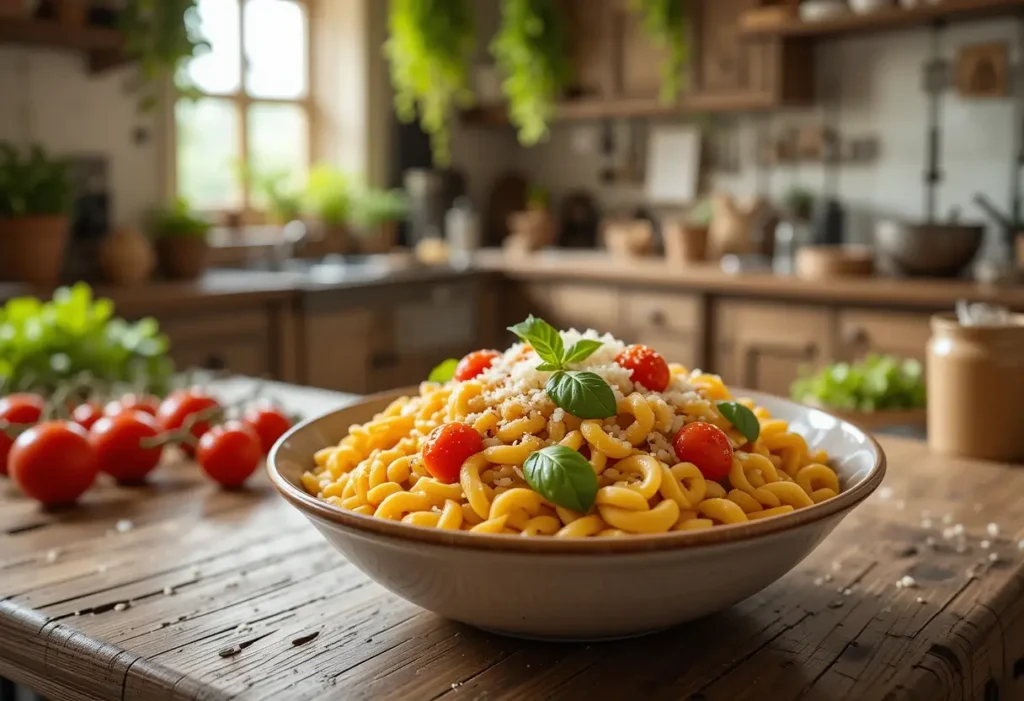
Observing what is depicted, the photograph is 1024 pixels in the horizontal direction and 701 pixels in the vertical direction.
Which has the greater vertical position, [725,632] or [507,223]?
[507,223]

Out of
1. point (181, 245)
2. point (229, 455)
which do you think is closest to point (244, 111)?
point (181, 245)

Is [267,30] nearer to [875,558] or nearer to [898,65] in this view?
[898,65]

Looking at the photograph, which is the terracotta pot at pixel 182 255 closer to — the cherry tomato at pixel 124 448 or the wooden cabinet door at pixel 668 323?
the wooden cabinet door at pixel 668 323

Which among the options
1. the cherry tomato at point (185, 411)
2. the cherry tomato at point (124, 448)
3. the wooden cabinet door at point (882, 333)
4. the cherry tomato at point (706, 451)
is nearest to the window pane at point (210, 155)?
the wooden cabinet door at point (882, 333)

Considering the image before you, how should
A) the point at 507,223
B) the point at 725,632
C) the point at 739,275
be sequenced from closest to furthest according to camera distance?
the point at 725,632 → the point at 739,275 → the point at 507,223

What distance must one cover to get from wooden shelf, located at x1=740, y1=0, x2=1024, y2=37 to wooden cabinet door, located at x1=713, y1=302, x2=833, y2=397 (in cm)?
114

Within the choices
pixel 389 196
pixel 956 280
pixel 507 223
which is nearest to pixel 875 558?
pixel 956 280

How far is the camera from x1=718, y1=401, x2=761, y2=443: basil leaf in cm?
97

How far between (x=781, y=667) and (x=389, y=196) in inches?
171

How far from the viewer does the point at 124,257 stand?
3711mm

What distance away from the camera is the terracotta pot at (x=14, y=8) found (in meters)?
3.24

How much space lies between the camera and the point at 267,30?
4855 millimetres

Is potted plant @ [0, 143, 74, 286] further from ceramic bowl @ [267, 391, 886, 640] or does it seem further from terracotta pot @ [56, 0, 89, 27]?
ceramic bowl @ [267, 391, 886, 640]

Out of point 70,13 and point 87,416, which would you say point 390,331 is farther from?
point 87,416
